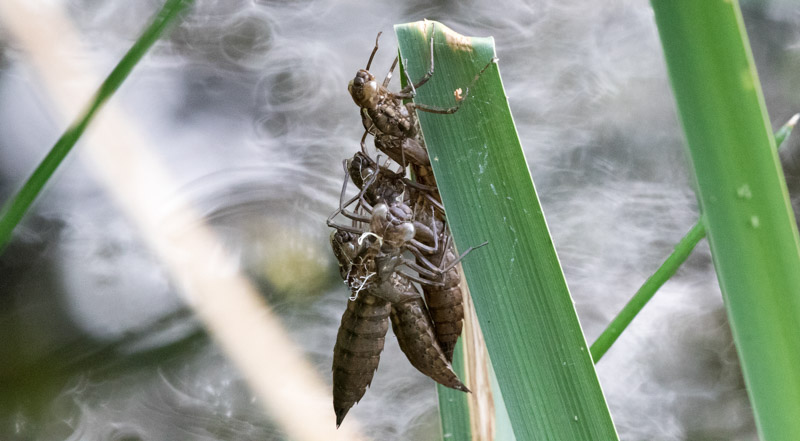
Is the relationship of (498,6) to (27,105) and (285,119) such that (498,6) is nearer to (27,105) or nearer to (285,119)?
(285,119)

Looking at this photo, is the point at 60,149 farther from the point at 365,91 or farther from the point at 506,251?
the point at 506,251

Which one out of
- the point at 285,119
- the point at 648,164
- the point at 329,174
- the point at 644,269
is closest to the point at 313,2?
the point at 285,119

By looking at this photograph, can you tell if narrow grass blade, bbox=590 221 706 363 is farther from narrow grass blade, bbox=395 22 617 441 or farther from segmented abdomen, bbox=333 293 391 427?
segmented abdomen, bbox=333 293 391 427

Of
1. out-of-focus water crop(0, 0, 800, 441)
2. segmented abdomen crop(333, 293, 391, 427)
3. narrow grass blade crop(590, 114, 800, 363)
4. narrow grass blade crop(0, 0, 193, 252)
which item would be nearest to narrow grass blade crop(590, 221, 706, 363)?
narrow grass blade crop(590, 114, 800, 363)

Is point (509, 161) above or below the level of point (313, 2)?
below

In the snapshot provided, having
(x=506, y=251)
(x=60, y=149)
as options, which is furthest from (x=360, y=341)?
(x=60, y=149)
